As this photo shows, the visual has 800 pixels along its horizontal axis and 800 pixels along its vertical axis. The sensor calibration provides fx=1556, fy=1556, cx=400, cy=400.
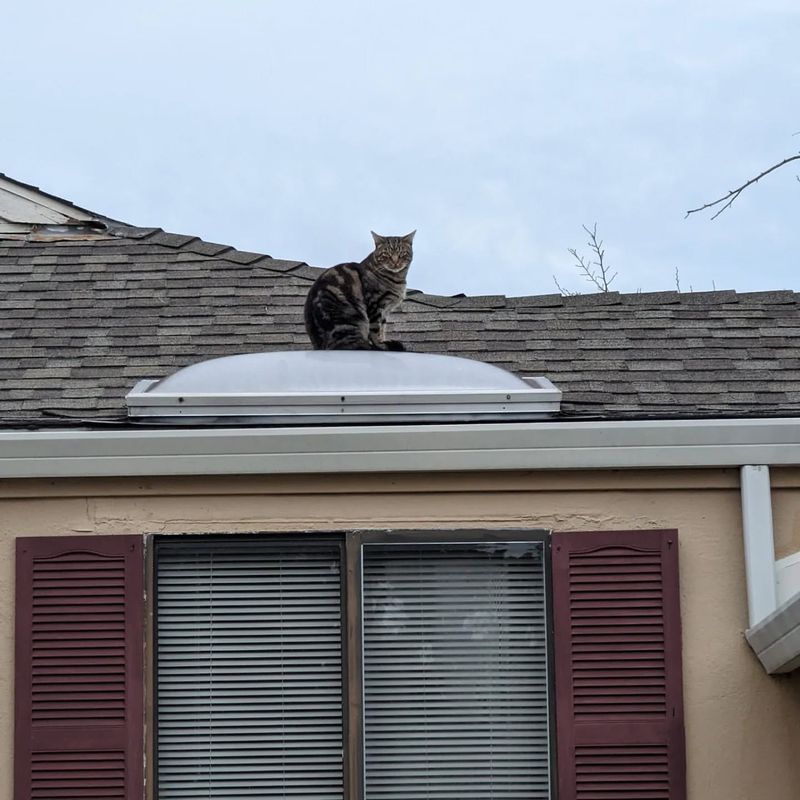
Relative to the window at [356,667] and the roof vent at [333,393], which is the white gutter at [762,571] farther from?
the roof vent at [333,393]

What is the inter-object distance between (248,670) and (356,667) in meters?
0.38

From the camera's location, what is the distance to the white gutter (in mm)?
5355

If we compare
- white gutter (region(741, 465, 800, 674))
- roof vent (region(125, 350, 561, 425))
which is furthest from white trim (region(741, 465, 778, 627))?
roof vent (region(125, 350, 561, 425))

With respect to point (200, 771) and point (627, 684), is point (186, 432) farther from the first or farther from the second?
point (627, 684)

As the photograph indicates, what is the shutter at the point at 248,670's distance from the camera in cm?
547

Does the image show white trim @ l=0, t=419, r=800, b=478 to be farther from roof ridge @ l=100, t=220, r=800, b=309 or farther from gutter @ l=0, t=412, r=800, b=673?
roof ridge @ l=100, t=220, r=800, b=309

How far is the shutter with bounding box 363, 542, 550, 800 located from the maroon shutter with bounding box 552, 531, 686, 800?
0.30 feet

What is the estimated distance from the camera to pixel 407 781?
5.48 m

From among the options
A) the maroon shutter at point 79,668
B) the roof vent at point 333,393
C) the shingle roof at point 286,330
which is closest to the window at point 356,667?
the maroon shutter at point 79,668

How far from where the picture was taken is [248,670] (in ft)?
18.1

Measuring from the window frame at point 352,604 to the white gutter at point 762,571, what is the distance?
709 millimetres

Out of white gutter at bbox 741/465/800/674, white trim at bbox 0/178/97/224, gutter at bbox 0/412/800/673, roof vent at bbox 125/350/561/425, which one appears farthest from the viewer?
white trim at bbox 0/178/97/224

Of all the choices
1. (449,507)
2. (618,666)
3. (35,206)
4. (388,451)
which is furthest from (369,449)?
(35,206)

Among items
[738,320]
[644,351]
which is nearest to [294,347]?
[644,351]
